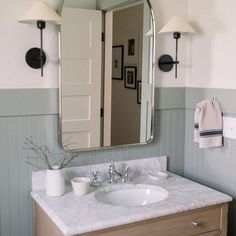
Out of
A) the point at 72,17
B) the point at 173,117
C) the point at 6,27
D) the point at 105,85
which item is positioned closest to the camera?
the point at 6,27

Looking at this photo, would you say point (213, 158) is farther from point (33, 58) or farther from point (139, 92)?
point (33, 58)

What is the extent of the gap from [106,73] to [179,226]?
89 centimetres

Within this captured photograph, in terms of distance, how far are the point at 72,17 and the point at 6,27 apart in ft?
1.10

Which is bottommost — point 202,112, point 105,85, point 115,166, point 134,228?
point 134,228

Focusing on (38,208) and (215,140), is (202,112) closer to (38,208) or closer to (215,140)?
(215,140)

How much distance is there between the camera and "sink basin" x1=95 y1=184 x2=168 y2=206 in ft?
6.40

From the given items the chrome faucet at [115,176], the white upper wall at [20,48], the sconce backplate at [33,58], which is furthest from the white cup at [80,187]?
the sconce backplate at [33,58]

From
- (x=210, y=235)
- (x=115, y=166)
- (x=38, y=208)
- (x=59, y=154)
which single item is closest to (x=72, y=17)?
(x=59, y=154)

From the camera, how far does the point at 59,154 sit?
199 centimetres

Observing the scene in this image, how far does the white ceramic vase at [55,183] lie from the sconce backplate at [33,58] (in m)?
0.53

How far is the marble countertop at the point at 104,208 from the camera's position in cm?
153

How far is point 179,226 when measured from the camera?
1763 millimetres

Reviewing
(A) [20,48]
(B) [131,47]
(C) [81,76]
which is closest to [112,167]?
(C) [81,76]

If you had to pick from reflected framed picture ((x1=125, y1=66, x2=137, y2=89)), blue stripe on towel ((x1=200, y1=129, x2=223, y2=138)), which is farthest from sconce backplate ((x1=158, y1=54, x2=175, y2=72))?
blue stripe on towel ((x1=200, y1=129, x2=223, y2=138))
